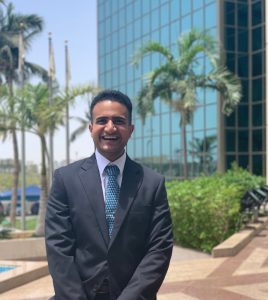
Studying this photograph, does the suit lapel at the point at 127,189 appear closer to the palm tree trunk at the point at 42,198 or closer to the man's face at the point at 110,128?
the man's face at the point at 110,128

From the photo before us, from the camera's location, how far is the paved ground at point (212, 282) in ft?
19.5

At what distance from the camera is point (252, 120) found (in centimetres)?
2291

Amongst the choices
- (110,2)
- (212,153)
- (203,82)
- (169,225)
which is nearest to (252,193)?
(203,82)

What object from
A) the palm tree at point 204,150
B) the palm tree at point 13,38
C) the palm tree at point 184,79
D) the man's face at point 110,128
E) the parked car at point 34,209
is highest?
the palm tree at point 13,38

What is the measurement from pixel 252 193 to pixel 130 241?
29.1 ft

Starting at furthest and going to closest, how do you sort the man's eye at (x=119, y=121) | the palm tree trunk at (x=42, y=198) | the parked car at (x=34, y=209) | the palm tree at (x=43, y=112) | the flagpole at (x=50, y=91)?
the parked car at (x=34, y=209) < the flagpole at (x=50, y=91) < the palm tree at (x=43, y=112) < the palm tree trunk at (x=42, y=198) < the man's eye at (x=119, y=121)

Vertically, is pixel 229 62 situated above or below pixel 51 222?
above

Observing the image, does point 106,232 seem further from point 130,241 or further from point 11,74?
point 11,74

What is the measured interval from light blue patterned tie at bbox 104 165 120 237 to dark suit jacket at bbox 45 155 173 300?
34 millimetres

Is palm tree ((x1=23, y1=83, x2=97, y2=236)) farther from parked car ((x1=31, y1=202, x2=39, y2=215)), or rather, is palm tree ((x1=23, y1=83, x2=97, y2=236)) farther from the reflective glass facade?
parked car ((x1=31, y1=202, x2=39, y2=215))

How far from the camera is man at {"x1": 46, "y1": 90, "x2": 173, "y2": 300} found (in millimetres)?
2152

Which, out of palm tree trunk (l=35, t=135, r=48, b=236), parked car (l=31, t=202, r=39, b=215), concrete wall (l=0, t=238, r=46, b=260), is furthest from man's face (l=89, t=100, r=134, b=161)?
parked car (l=31, t=202, r=39, b=215)

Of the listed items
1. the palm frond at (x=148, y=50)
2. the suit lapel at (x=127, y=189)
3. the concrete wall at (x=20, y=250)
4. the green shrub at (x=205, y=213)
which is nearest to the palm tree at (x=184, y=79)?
the palm frond at (x=148, y=50)

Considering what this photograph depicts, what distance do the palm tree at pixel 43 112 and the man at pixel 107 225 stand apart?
34.3 ft
